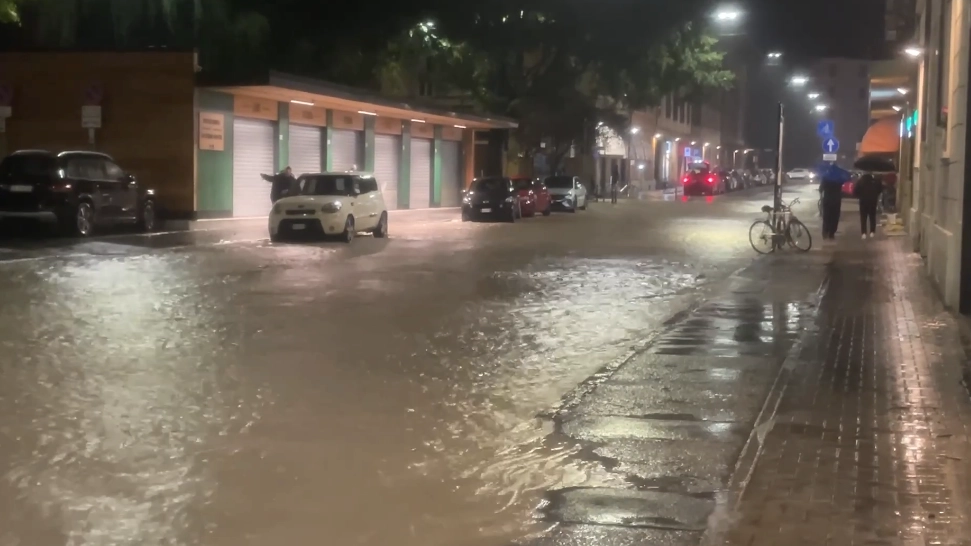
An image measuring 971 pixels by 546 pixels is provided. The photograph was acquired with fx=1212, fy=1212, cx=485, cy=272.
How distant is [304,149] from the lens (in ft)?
119

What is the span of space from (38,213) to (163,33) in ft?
31.6

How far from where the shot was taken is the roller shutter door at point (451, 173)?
48062 millimetres

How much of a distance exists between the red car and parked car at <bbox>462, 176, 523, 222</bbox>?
227cm

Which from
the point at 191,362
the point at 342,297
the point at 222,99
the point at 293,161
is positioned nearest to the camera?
the point at 191,362

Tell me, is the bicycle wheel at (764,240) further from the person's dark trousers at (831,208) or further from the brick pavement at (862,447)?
the brick pavement at (862,447)

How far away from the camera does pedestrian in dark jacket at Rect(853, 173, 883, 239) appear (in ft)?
92.5

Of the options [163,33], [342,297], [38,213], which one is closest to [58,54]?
[163,33]

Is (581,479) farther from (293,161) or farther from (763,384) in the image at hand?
(293,161)

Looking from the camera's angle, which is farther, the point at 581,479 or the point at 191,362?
the point at 191,362

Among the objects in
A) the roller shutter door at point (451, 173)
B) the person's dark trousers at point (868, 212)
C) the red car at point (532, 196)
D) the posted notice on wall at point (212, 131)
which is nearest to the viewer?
the person's dark trousers at point (868, 212)

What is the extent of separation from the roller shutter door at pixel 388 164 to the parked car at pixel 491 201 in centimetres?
329

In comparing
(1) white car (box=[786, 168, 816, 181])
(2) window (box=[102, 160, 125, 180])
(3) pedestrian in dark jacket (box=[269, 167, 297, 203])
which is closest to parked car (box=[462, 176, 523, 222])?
(3) pedestrian in dark jacket (box=[269, 167, 297, 203])

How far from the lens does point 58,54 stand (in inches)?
1160

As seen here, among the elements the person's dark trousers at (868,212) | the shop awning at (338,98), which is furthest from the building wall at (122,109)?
the person's dark trousers at (868,212)
